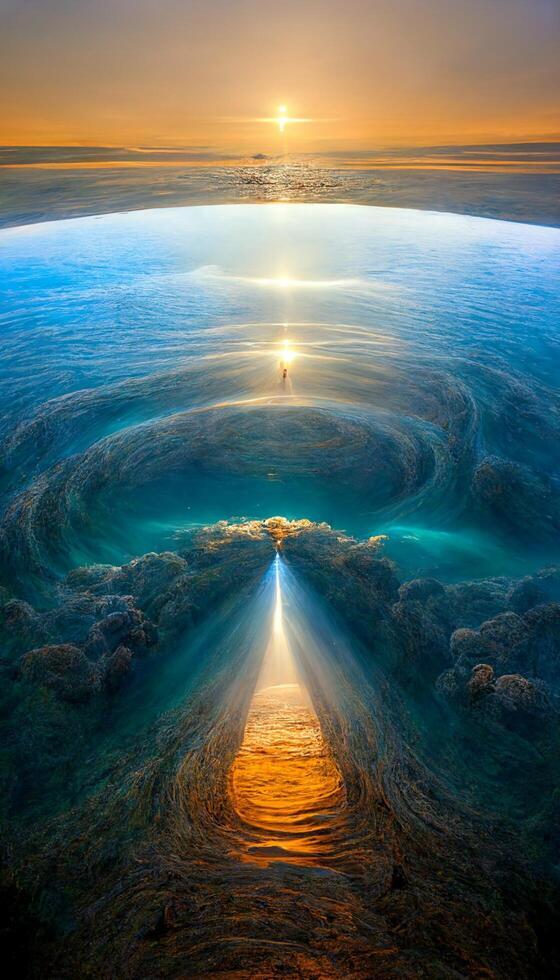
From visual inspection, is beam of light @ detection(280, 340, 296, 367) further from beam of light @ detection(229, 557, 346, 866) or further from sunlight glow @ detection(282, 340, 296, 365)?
beam of light @ detection(229, 557, 346, 866)

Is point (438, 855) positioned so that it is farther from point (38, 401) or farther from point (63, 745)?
point (38, 401)

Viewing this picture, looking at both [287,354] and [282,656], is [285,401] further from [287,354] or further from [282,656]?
[282,656]

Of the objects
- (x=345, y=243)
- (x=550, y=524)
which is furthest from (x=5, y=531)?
(x=345, y=243)

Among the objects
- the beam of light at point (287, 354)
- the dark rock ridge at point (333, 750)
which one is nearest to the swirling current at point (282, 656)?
the dark rock ridge at point (333, 750)

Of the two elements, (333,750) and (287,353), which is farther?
(287,353)

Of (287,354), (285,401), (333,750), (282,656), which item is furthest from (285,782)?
(287,354)

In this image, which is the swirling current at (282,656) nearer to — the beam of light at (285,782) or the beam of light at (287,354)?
the beam of light at (285,782)
